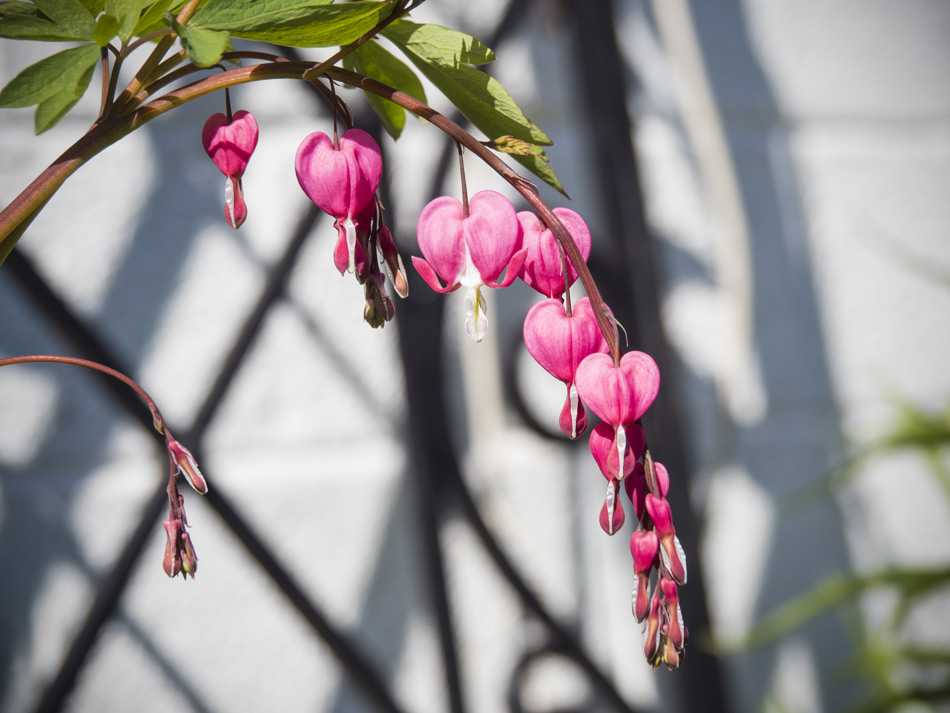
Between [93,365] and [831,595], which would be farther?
[831,595]

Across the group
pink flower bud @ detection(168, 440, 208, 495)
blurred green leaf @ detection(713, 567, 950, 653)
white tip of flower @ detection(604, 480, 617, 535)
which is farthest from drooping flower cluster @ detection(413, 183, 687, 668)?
blurred green leaf @ detection(713, 567, 950, 653)

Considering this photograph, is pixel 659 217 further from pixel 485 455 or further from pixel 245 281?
pixel 245 281

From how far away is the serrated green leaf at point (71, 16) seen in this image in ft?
0.70

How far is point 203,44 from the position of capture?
0.60 ft

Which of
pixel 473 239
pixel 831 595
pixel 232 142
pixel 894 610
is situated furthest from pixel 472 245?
pixel 894 610

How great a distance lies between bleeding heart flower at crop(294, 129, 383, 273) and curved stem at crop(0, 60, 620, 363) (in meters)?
0.02

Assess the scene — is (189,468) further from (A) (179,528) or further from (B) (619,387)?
(B) (619,387)

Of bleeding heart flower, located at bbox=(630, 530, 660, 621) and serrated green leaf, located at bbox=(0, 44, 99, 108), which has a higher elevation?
serrated green leaf, located at bbox=(0, 44, 99, 108)

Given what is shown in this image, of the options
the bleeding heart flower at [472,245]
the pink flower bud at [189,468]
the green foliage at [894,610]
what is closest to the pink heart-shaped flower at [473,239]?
the bleeding heart flower at [472,245]

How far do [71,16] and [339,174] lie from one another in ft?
0.35

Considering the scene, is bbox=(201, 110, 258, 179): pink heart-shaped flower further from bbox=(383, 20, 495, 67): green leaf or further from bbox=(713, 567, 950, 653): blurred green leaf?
bbox=(713, 567, 950, 653): blurred green leaf

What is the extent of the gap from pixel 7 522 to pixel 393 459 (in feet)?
1.42

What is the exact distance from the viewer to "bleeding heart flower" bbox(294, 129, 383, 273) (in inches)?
8.7

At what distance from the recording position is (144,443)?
2.40 ft
